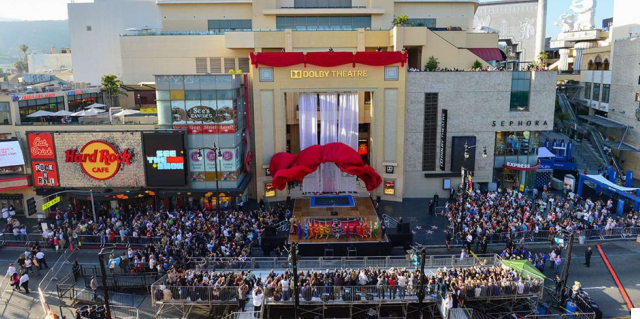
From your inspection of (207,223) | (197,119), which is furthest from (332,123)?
(207,223)

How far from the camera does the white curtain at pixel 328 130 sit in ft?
128

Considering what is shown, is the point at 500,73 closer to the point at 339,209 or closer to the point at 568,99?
the point at 339,209

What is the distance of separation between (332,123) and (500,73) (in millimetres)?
15095

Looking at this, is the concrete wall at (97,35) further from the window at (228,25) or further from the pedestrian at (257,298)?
the pedestrian at (257,298)

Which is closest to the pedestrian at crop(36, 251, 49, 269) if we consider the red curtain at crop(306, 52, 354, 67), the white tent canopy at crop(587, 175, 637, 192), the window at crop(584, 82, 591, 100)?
the red curtain at crop(306, 52, 354, 67)

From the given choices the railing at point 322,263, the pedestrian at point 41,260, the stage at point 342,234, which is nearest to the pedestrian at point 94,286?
the railing at point 322,263

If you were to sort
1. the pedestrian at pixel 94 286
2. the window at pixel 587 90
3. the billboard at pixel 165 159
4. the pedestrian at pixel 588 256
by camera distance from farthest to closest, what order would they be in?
the window at pixel 587 90 → the billboard at pixel 165 159 → the pedestrian at pixel 588 256 → the pedestrian at pixel 94 286

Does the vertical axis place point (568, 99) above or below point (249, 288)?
above

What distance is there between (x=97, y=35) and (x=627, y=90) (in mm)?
67918

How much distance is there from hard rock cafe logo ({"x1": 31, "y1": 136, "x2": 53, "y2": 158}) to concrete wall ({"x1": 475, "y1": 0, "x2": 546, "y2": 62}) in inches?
2984

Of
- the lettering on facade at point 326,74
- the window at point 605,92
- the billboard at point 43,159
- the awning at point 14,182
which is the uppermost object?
the lettering on facade at point 326,74

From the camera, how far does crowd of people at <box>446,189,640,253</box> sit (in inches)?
1175

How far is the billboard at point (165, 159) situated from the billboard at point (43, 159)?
7.11 metres

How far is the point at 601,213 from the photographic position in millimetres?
34688
